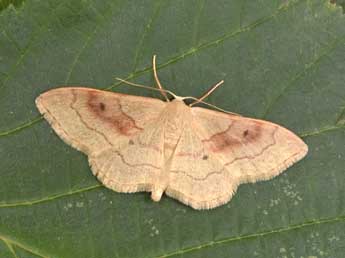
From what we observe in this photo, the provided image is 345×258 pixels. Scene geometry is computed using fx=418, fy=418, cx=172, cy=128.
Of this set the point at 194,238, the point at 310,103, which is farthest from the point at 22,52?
the point at 310,103

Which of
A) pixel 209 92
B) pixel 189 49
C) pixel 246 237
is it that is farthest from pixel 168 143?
pixel 246 237

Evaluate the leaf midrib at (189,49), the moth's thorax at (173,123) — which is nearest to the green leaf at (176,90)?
the leaf midrib at (189,49)

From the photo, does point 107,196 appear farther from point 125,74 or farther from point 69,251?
point 125,74

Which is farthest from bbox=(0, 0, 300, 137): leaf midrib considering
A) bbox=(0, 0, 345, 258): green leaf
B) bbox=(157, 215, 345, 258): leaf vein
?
bbox=(157, 215, 345, 258): leaf vein

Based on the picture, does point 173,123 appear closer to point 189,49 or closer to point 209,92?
point 209,92

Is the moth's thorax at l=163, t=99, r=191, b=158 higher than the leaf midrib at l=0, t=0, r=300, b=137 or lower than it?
lower

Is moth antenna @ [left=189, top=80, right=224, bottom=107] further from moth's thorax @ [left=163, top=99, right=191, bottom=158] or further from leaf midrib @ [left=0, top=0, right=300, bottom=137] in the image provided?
leaf midrib @ [left=0, top=0, right=300, bottom=137]

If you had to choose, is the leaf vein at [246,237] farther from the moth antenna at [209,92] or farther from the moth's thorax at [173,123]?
the moth antenna at [209,92]

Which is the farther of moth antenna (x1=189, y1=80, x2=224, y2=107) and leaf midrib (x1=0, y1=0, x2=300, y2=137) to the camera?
moth antenna (x1=189, y1=80, x2=224, y2=107)
